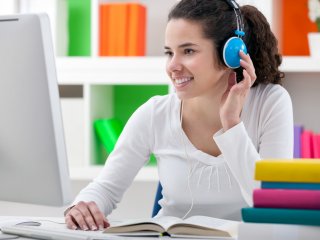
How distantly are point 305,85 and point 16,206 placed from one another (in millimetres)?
1714

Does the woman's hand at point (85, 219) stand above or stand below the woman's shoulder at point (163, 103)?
below

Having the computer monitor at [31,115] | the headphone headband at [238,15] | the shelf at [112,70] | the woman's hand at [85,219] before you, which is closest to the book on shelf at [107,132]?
the shelf at [112,70]

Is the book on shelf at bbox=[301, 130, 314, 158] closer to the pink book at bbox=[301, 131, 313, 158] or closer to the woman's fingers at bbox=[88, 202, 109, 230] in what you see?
the pink book at bbox=[301, 131, 313, 158]

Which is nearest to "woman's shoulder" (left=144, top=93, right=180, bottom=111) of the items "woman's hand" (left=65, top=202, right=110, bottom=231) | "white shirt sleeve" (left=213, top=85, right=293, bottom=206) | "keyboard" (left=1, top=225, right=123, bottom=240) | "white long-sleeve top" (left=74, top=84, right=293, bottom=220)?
"white long-sleeve top" (left=74, top=84, right=293, bottom=220)

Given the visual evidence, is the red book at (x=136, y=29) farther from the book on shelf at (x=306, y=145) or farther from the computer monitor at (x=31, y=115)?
the computer monitor at (x=31, y=115)

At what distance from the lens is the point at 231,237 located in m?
1.38

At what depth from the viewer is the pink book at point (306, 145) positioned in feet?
9.63

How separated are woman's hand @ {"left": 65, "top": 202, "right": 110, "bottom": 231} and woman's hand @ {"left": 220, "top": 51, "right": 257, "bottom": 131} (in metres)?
0.47

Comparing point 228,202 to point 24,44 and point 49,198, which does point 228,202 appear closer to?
point 49,198

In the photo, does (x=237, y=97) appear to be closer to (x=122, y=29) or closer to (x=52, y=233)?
(x=52, y=233)

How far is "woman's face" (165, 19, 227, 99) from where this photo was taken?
6.42 ft

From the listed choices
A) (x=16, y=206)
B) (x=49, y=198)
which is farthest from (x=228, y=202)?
(x=16, y=206)

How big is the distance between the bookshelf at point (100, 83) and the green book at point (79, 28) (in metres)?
0.08

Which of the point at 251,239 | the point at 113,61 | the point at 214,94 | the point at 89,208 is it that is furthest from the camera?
the point at 113,61
